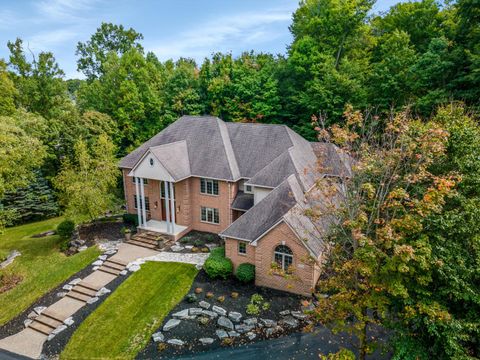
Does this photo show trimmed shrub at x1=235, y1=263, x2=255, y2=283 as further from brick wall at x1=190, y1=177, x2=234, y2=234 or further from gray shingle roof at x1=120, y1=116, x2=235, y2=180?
gray shingle roof at x1=120, y1=116, x2=235, y2=180

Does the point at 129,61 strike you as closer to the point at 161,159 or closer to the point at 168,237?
the point at 161,159

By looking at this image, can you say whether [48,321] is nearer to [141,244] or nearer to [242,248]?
[141,244]

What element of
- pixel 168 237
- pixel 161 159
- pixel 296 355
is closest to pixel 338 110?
pixel 161 159

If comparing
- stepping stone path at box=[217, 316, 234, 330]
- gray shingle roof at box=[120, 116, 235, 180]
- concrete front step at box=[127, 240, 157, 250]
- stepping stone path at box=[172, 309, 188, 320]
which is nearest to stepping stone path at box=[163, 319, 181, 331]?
stepping stone path at box=[172, 309, 188, 320]

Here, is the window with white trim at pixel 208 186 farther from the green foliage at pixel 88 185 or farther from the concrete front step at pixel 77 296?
the concrete front step at pixel 77 296

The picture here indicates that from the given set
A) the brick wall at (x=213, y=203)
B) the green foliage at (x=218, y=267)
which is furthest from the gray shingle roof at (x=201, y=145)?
the green foliage at (x=218, y=267)

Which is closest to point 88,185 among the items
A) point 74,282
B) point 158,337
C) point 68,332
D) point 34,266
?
point 34,266
